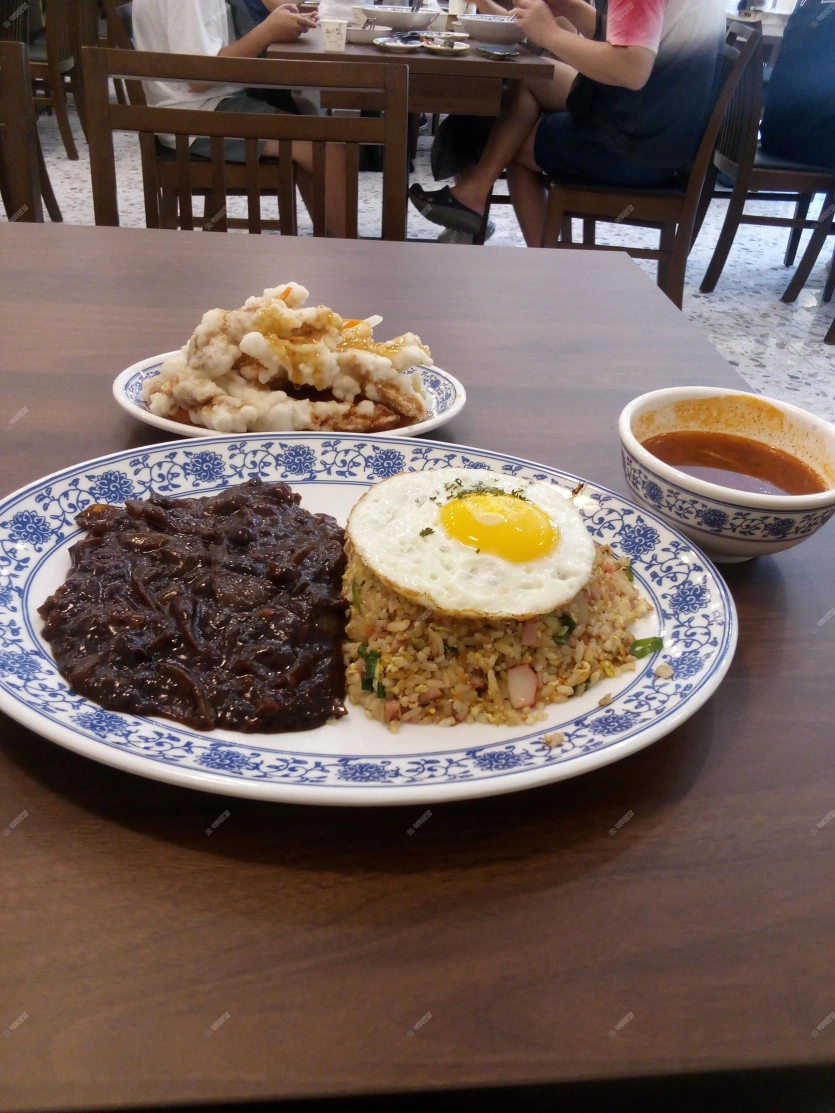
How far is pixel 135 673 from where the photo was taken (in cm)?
110

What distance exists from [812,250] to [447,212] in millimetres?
3030

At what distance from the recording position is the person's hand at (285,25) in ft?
16.3

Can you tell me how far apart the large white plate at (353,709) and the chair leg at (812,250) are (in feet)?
19.2

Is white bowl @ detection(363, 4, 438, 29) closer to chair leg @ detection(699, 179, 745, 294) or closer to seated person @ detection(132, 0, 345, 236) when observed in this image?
seated person @ detection(132, 0, 345, 236)

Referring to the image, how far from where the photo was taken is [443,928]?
86cm

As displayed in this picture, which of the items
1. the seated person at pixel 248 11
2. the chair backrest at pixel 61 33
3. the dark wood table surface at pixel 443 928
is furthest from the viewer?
the chair backrest at pixel 61 33

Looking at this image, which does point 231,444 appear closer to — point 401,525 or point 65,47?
point 401,525

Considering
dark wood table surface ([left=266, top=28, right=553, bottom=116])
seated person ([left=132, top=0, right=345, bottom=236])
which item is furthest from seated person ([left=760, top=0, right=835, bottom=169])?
seated person ([left=132, top=0, right=345, bottom=236])

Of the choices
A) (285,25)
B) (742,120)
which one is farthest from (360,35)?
(742,120)

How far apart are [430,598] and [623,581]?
1.18ft

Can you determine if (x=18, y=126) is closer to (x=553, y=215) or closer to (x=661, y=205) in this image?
(x=553, y=215)

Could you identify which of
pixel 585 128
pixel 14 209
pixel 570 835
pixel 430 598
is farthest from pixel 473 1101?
pixel 585 128

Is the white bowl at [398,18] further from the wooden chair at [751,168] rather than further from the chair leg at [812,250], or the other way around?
the chair leg at [812,250]

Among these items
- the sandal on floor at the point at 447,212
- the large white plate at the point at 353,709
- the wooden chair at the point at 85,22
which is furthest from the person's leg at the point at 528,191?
the large white plate at the point at 353,709
